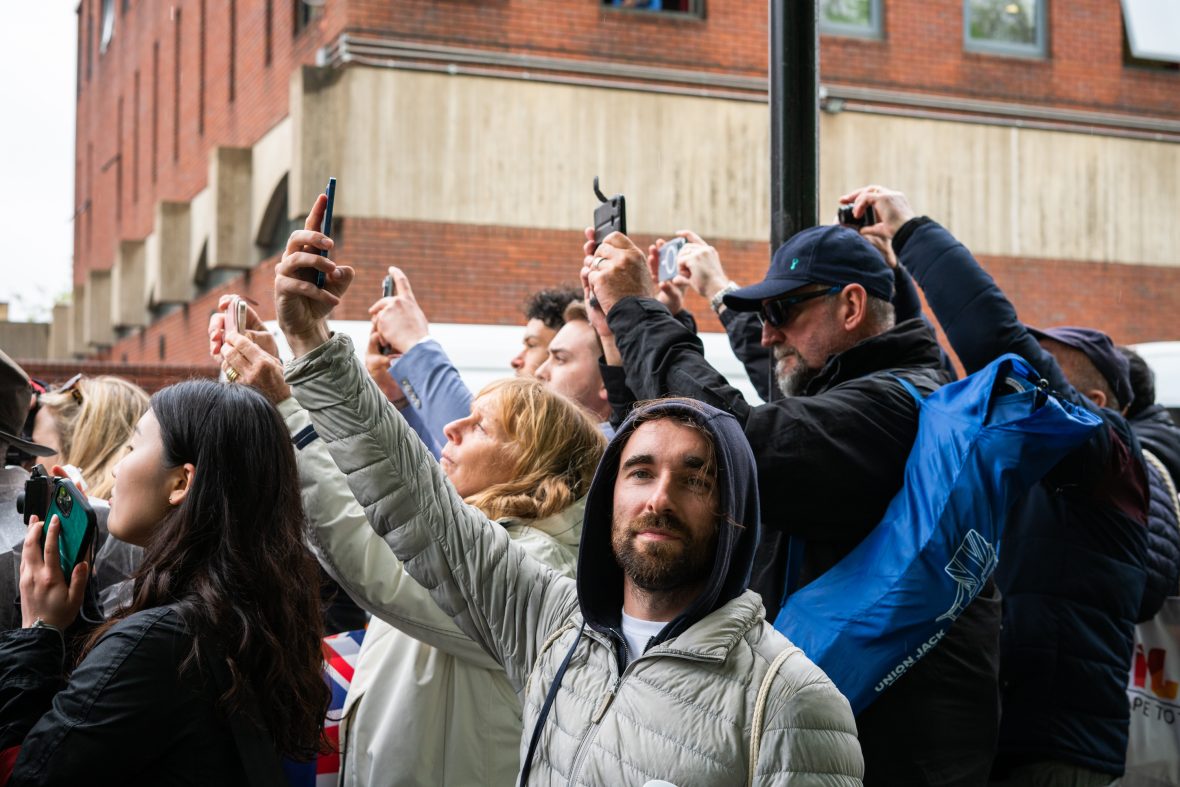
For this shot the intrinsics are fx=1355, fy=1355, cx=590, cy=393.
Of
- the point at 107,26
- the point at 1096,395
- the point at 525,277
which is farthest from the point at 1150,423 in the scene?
the point at 107,26

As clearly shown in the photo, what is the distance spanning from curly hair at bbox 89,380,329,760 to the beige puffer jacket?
12.9 inches

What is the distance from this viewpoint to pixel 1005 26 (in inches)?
712

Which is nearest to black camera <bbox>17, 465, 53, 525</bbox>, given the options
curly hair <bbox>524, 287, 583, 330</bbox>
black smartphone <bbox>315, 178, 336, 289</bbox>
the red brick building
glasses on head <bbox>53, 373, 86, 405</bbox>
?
black smartphone <bbox>315, 178, 336, 289</bbox>

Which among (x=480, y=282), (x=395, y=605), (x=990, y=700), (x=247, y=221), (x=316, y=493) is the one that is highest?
(x=247, y=221)

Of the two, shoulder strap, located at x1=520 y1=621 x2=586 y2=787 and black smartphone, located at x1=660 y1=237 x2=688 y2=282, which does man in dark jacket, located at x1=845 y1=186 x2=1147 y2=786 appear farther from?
shoulder strap, located at x1=520 y1=621 x2=586 y2=787

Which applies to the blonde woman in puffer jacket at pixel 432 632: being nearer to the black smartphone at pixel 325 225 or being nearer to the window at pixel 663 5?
the black smartphone at pixel 325 225

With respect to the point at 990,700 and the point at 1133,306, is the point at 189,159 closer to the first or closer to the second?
the point at 1133,306

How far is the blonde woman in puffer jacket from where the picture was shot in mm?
3324

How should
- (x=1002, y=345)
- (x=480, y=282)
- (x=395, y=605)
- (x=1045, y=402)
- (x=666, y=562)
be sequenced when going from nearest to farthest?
(x=666, y=562) < (x=1045, y=402) < (x=395, y=605) < (x=1002, y=345) < (x=480, y=282)

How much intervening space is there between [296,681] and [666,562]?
877mm

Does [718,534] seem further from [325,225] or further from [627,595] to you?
[325,225]

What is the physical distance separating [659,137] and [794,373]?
12746 millimetres

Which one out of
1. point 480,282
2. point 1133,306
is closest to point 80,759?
point 480,282

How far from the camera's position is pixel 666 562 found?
2508 mm
